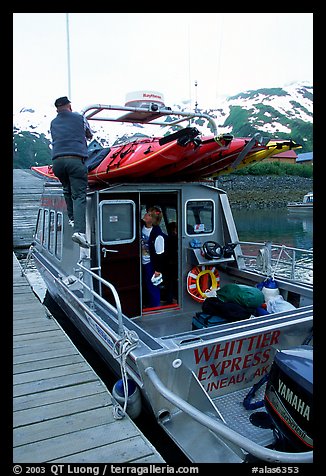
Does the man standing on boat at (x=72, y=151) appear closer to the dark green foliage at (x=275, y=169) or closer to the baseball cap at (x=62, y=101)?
the baseball cap at (x=62, y=101)

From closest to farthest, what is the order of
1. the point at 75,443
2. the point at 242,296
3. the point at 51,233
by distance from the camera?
the point at 75,443
the point at 242,296
the point at 51,233

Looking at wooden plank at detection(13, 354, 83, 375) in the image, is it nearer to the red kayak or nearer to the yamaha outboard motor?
the yamaha outboard motor

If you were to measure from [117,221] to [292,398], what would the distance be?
3552mm

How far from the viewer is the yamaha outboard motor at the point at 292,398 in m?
2.29

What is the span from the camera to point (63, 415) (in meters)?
3.09

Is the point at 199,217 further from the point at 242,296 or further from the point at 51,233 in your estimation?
the point at 51,233

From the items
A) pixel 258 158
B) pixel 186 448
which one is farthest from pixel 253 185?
pixel 186 448

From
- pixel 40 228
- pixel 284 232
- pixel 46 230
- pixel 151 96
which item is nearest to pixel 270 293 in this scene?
pixel 151 96

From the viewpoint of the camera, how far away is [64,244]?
6.28 metres

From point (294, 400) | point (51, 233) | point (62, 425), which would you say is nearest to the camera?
point (294, 400)

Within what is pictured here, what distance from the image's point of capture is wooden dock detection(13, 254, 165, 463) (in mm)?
2623

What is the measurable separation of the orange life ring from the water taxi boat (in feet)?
0.05

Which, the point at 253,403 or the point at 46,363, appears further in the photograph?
the point at 46,363
